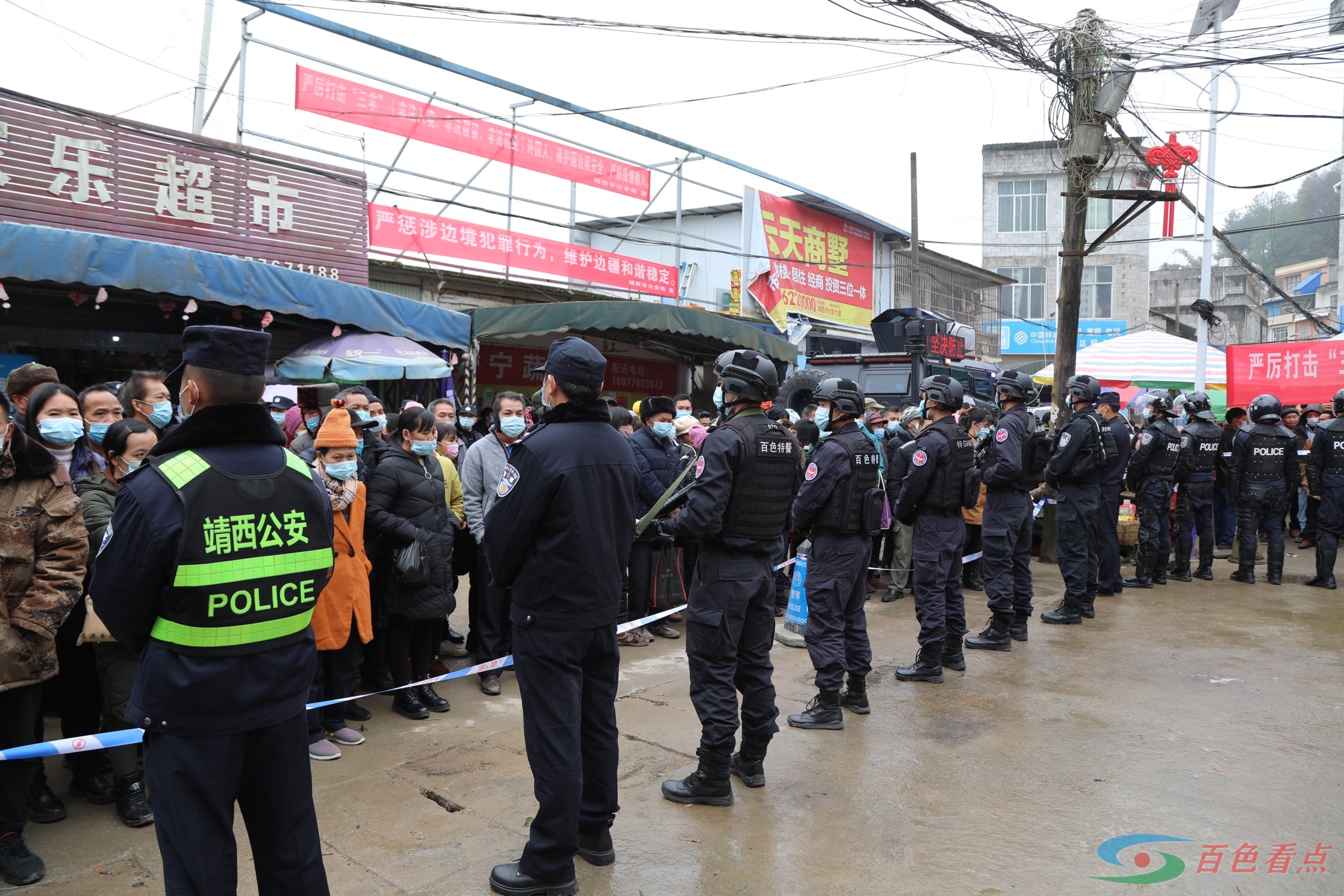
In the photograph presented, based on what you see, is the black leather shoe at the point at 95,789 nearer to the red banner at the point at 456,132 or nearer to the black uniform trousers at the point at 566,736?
the black uniform trousers at the point at 566,736

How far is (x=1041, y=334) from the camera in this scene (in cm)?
2975

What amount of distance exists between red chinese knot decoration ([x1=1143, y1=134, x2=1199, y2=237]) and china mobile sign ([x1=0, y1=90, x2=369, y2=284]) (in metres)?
11.0

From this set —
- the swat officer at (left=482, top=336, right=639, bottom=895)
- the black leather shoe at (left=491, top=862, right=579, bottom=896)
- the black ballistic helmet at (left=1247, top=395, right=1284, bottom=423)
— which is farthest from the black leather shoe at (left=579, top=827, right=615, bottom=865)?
the black ballistic helmet at (left=1247, top=395, right=1284, bottom=423)

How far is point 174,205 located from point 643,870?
341 inches

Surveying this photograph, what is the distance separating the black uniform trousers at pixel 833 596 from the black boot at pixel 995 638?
2.09 metres

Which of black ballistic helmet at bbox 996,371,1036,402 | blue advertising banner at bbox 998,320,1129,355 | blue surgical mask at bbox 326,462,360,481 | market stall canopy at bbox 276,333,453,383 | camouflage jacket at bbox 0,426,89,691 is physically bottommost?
camouflage jacket at bbox 0,426,89,691

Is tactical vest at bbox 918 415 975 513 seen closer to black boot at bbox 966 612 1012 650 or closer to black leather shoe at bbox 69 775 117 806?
black boot at bbox 966 612 1012 650

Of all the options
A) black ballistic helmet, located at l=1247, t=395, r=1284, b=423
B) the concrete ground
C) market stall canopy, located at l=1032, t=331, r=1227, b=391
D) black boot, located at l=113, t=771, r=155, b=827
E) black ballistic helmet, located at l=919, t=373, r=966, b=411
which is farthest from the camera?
market stall canopy, located at l=1032, t=331, r=1227, b=391

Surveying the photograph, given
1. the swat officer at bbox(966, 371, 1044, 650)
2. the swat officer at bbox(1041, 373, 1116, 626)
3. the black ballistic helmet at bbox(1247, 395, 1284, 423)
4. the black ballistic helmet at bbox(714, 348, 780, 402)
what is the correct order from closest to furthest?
the black ballistic helmet at bbox(714, 348, 780, 402), the swat officer at bbox(966, 371, 1044, 650), the swat officer at bbox(1041, 373, 1116, 626), the black ballistic helmet at bbox(1247, 395, 1284, 423)

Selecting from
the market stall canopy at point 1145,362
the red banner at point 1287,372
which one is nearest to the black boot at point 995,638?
the red banner at point 1287,372

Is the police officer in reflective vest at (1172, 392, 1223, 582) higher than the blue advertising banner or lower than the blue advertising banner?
lower

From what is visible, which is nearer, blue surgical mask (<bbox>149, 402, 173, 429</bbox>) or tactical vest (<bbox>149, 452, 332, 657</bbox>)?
tactical vest (<bbox>149, 452, 332, 657</bbox>)

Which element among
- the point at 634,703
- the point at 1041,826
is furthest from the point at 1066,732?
the point at 634,703

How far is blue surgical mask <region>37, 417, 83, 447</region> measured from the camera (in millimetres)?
3693
